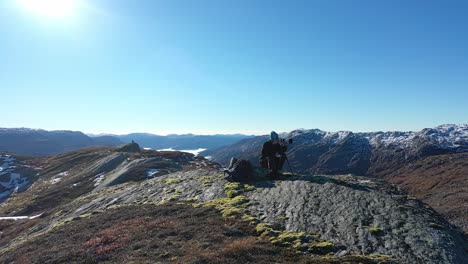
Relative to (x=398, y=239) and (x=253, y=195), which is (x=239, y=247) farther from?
(x=253, y=195)

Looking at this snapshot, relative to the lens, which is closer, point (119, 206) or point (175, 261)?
point (175, 261)

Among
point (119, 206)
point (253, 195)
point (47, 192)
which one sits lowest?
point (47, 192)

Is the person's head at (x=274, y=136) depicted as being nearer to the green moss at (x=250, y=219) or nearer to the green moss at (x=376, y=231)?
the green moss at (x=250, y=219)

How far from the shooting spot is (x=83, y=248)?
86.4ft

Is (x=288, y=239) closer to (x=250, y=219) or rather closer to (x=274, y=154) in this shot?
(x=250, y=219)

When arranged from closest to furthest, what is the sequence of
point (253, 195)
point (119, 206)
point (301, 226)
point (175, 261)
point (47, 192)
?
point (175, 261), point (301, 226), point (253, 195), point (119, 206), point (47, 192)

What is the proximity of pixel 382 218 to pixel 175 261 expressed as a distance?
607 inches

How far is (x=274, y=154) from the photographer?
4116cm

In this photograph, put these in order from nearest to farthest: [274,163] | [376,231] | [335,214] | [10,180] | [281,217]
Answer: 1. [376,231]
2. [335,214]
3. [281,217]
4. [274,163]
5. [10,180]

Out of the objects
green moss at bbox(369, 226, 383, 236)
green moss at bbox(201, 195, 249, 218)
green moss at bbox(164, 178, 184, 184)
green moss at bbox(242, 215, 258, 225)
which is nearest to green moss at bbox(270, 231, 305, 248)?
green moss at bbox(242, 215, 258, 225)

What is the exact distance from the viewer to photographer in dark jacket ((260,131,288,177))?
1602 inches

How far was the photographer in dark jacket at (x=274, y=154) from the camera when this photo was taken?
4069cm

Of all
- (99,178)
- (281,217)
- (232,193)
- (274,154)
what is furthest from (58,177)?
(281,217)

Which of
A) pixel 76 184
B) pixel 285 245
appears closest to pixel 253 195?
pixel 285 245
